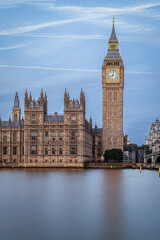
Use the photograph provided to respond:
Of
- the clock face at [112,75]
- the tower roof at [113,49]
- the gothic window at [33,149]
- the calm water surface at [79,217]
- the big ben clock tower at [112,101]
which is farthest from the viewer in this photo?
the tower roof at [113,49]

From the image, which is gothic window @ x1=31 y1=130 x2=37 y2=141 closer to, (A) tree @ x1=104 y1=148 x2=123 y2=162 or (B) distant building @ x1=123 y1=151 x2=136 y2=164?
(A) tree @ x1=104 y1=148 x2=123 y2=162

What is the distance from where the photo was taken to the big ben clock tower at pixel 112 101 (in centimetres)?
14888

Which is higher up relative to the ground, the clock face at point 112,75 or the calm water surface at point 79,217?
the clock face at point 112,75

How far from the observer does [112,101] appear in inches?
5979

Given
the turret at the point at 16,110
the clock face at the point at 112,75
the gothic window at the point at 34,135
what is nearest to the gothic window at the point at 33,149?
the gothic window at the point at 34,135

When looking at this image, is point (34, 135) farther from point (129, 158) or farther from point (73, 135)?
point (129, 158)

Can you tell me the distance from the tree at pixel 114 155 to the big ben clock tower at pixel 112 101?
6.71m

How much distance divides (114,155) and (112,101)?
922 inches

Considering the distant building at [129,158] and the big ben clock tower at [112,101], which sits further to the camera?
the distant building at [129,158]

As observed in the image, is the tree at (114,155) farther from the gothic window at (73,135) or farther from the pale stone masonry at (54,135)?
the gothic window at (73,135)

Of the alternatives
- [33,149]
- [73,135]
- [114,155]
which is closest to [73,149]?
[73,135]

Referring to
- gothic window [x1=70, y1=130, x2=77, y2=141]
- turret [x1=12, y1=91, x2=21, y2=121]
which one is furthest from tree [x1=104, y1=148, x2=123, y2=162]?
turret [x1=12, y1=91, x2=21, y2=121]

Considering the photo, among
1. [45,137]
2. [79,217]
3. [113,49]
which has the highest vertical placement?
[113,49]

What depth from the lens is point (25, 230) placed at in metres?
20.5
